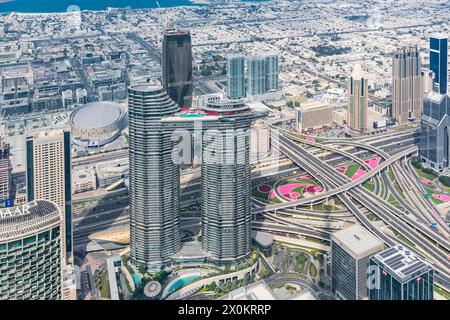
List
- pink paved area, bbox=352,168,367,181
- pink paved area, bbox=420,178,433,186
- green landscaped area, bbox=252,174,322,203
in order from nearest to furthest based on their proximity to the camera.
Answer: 1. green landscaped area, bbox=252,174,322,203
2. pink paved area, bbox=420,178,433,186
3. pink paved area, bbox=352,168,367,181

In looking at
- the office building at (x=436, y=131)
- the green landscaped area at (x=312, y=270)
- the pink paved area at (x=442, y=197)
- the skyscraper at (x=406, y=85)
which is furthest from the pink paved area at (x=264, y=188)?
the skyscraper at (x=406, y=85)

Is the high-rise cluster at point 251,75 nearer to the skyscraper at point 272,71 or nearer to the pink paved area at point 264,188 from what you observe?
the skyscraper at point 272,71

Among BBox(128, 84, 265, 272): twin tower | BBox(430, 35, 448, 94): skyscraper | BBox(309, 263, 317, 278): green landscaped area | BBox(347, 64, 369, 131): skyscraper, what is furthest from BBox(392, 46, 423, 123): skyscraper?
BBox(128, 84, 265, 272): twin tower

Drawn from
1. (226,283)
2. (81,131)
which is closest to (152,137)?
(226,283)

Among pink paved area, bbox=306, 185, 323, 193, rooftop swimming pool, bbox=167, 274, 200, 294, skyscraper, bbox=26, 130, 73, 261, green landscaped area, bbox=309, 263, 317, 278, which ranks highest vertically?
skyscraper, bbox=26, 130, 73, 261

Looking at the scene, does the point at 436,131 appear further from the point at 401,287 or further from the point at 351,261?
the point at 401,287

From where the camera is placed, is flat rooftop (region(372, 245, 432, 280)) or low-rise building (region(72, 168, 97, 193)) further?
low-rise building (region(72, 168, 97, 193))

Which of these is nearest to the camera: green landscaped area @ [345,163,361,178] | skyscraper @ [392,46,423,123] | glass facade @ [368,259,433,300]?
glass facade @ [368,259,433,300]

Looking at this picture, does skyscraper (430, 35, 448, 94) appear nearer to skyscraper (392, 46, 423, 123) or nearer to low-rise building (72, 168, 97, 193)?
skyscraper (392, 46, 423, 123)
